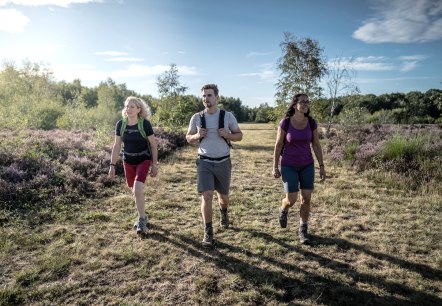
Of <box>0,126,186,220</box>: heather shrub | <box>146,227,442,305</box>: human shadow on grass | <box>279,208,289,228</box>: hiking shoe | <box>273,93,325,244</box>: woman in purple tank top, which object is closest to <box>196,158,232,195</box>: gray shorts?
<box>273,93,325,244</box>: woman in purple tank top

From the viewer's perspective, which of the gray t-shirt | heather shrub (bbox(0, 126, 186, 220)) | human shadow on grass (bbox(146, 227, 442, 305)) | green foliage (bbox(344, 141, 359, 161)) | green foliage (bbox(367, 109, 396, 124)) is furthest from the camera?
green foliage (bbox(367, 109, 396, 124))

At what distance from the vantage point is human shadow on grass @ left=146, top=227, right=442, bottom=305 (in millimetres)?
3691

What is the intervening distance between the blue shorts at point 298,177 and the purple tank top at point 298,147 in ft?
0.28

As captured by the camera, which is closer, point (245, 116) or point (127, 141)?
point (127, 141)

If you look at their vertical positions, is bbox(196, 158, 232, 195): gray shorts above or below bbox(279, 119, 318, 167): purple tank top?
below

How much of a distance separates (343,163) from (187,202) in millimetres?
6962

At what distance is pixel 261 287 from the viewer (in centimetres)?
392

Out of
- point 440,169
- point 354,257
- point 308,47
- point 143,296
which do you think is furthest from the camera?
point 308,47

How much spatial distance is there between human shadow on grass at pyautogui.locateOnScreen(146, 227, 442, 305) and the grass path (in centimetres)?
1

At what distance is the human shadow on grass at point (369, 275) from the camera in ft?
12.1

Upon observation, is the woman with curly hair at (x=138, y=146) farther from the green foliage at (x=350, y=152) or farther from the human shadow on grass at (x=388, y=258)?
the green foliage at (x=350, y=152)

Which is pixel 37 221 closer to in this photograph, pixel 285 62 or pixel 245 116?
pixel 285 62

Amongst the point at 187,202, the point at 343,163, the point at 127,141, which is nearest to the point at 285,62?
the point at 343,163

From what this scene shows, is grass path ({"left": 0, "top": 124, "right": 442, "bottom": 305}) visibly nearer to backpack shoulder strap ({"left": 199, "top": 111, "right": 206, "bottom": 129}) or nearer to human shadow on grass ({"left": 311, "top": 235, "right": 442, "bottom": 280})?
human shadow on grass ({"left": 311, "top": 235, "right": 442, "bottom": 280})
